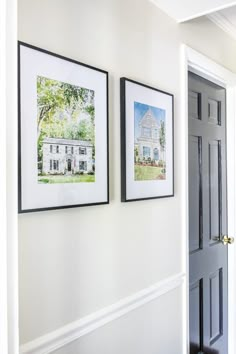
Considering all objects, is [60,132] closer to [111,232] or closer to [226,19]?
[111,232]

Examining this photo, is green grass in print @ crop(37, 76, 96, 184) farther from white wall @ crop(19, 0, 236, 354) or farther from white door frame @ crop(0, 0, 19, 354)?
white door frame @ crop(0, 0, 19, 354)

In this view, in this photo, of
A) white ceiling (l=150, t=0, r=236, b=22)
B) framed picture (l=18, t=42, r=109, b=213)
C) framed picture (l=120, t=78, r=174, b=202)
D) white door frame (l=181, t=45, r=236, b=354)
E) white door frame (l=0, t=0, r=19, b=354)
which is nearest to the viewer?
white door frame (l=0, t=0, r=19, b=354)

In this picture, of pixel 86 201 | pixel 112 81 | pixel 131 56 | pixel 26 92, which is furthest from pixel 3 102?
pixel 131 56

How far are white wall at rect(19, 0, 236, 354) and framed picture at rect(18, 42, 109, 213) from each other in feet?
0.18

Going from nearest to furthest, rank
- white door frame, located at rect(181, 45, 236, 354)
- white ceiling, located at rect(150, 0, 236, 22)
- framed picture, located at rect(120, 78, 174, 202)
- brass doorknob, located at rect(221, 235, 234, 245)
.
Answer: framed picture, located at rect(120, 78, 174, 202), white ceiling, located at rect(150, 0, 236, 22), white door frame, located at rect(181, 45, 236, 354), brass doorknob, located at rect(221, 235, 234, 245)

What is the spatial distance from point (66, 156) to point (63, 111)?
0.16 metres

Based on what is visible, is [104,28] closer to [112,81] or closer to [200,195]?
[112,81]

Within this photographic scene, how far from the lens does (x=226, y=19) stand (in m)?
2.29

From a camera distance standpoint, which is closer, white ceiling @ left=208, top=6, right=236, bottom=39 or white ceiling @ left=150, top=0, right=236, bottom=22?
white ceiling @ left=150, top=0, right=236, bottom=22

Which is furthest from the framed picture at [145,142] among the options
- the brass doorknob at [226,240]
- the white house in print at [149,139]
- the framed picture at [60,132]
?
the brass doorknob at [226,240]

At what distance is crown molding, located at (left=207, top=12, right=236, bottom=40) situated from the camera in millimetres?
2195

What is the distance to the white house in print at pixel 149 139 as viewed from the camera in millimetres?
1602

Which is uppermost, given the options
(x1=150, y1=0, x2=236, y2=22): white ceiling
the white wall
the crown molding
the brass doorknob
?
the crown molding

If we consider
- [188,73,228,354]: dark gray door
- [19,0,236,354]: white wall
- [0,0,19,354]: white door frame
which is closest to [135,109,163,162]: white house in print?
[19,0,236,354]: white wall
